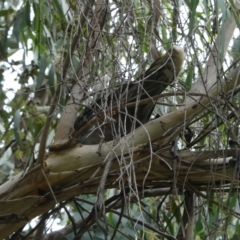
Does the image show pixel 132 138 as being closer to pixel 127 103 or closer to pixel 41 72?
pixel 127 103

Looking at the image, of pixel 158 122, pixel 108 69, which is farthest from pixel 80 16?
pixel 158 122

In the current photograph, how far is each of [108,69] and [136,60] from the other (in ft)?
0.19

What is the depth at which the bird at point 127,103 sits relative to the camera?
3.55ft

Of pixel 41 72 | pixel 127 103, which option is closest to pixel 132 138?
pixel 127 103

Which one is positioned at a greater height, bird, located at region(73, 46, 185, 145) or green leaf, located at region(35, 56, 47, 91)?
green leaf, located at region(35, 56, 47, 91)

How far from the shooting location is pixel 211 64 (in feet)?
4.13

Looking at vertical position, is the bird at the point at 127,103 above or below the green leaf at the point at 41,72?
below

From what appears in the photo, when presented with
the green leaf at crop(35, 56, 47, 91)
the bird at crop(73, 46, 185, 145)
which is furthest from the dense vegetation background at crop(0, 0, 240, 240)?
the green leaf at crop(35, 56, 47, 91)

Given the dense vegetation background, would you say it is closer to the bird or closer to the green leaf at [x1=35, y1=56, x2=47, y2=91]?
the bird

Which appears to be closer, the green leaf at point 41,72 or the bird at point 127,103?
the bird at point 127,103

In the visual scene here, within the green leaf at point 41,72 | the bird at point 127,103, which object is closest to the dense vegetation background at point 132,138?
the bird at point 127,103

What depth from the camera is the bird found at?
108 cm

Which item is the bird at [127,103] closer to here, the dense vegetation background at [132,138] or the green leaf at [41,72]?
the dense vegetation background at [132,138]

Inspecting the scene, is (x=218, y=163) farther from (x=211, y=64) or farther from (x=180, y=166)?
(x=211, y=64)
